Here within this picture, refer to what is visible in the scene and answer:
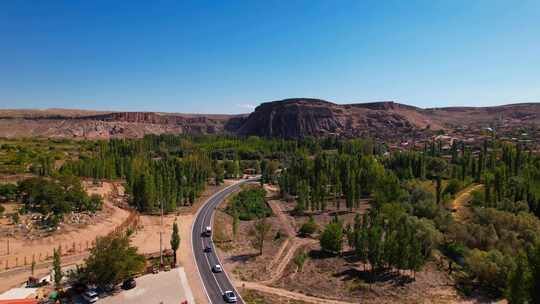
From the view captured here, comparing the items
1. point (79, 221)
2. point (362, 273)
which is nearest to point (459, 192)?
point (362, 273)

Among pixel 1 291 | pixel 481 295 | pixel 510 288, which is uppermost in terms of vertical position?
pixel 510 288

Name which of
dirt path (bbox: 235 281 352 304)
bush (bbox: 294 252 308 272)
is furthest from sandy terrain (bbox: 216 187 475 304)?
bush (bbox: 294 252 308 272)

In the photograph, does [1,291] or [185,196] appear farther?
[185,196]

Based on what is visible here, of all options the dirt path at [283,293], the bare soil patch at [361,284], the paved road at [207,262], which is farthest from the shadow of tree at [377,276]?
the paved road at [207,262]

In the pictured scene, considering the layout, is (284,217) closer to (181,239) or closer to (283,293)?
(181,239)

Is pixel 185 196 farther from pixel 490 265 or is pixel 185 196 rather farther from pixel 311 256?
pixel 490 265

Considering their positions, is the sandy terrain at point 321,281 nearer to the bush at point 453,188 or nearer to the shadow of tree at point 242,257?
the shadow of tree at point 242,257

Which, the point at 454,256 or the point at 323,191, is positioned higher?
the point at 323,191
